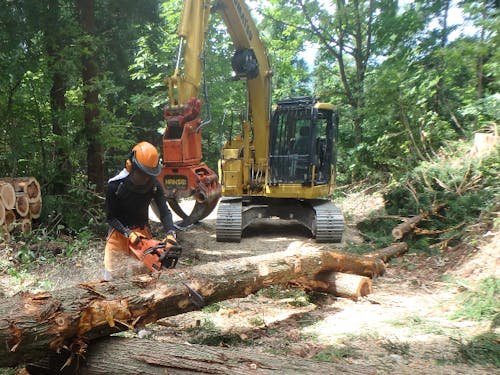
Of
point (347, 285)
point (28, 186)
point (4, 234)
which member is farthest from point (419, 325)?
point (28, 186)

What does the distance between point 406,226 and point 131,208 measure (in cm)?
493

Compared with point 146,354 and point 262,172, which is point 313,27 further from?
point 146,354

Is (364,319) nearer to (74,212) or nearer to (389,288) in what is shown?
(389,288)

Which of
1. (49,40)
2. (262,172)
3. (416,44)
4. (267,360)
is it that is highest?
(416,44)

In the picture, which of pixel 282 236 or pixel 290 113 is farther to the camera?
pixel 282 236

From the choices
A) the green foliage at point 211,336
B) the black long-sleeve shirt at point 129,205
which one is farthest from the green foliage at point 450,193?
the black long-sleeve shirt at point 129,205

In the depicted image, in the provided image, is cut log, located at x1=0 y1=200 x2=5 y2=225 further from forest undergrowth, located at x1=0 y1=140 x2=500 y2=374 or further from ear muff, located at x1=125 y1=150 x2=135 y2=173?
ear muff, located at x1=125 y1=150 x2=135 y2=173

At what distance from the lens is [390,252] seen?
21.6ft

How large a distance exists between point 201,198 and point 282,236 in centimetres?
228

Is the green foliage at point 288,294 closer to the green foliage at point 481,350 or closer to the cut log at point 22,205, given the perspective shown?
the green foliage at point 481,350

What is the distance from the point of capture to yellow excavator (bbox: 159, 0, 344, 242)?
22.4 ft

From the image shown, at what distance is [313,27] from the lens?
53.8 feet

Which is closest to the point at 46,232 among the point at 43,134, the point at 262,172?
the point at 43,134

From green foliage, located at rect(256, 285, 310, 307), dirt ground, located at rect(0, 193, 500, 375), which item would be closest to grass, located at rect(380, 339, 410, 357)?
dirt ground, located at rect(0, 193, 500, 375)
